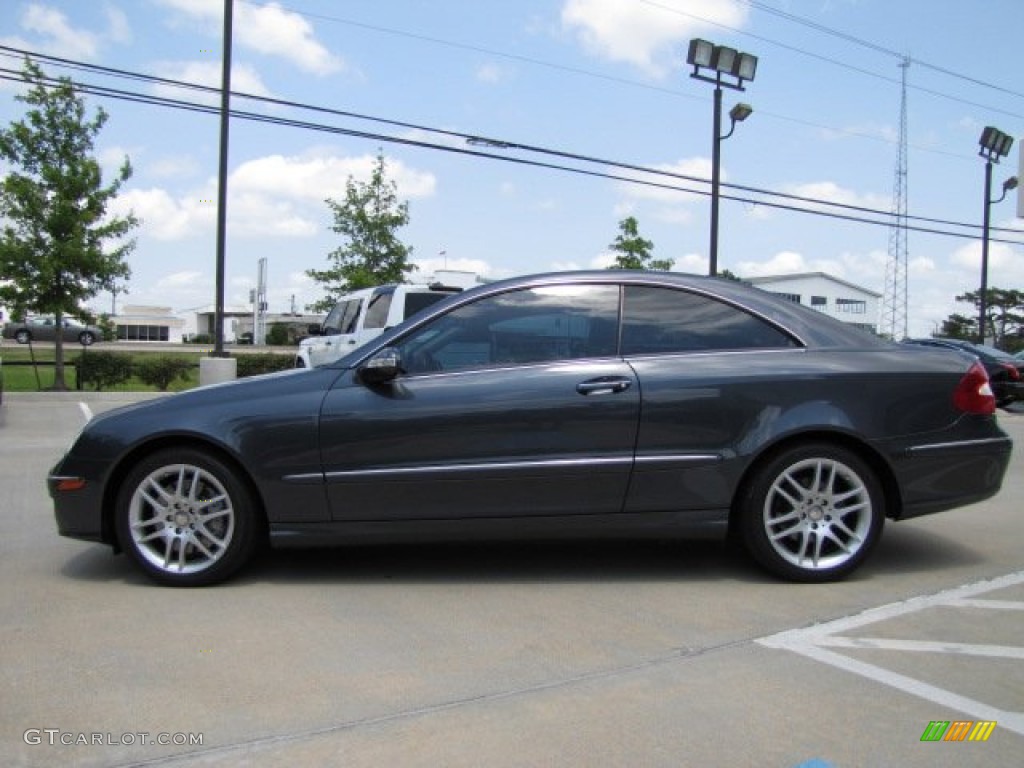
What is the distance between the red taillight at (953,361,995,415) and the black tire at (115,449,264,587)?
12.2ft

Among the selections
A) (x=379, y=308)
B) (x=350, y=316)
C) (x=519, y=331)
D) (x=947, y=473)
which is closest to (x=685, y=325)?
(x=519, y=331)

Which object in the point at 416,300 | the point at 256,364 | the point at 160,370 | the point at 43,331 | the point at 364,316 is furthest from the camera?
the point at 43,331

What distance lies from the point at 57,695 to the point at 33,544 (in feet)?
8.09

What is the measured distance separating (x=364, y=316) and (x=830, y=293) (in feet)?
233

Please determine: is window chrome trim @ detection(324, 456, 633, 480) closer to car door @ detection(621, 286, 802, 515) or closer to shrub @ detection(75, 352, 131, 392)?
car door @ detection(621, 286, 802, 515)

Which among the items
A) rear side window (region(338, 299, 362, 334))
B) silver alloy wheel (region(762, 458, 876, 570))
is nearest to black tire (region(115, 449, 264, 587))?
silver alloy wheel (region(762, 458, 876, 570))

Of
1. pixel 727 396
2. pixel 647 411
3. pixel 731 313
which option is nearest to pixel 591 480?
pixel 647 411

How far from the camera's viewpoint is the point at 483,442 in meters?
4.21

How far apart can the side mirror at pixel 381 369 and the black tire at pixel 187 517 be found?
82cm

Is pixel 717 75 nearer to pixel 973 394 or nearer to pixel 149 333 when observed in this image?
pixel 973 394

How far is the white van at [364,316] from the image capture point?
12.8 m

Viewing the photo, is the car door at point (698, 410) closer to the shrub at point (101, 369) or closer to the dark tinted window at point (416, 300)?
the dark tinted window at point (416, 300)

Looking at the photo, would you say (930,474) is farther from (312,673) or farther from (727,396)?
(312,673)

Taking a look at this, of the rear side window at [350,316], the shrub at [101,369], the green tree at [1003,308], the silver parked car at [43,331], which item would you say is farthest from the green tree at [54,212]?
the green tree at [1003,308]
